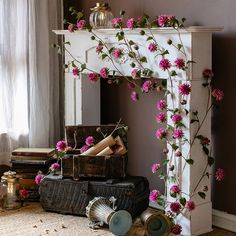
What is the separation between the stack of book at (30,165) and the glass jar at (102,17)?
1.02 m

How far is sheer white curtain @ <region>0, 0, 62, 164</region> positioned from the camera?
4.27m

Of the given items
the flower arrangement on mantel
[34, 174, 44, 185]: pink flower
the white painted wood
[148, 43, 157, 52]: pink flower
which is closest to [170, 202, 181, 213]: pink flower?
the flower arrangement on mantel

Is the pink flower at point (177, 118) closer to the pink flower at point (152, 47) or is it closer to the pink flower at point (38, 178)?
the pink flower at point (152, 47)

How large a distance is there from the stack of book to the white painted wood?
51.3 inches

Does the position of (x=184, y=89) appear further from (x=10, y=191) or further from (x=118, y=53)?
(x=10, y=191)

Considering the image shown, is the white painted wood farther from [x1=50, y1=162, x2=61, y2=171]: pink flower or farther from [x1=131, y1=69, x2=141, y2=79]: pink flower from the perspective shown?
[x1=50, y1=162, x2=61, y2=171]: pink flower

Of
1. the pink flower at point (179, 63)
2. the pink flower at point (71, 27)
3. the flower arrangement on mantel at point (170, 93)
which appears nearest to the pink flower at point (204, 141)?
the flower arrangement on mantel at point (170, 93)

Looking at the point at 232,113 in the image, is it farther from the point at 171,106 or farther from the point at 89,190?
the point at 89,190

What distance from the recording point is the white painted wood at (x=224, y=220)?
11.3 ft

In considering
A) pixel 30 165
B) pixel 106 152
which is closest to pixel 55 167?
pixel 30 165

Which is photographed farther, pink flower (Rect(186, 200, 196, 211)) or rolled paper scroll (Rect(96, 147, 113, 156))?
rolled paper scroll (Rect(96, 147, 113, 156))

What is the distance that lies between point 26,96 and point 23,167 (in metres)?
0.62

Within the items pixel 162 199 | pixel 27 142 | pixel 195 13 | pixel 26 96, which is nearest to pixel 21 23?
pixel 26 96

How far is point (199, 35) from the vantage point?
3238 mm
